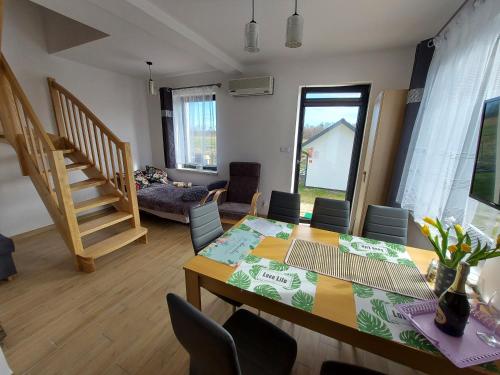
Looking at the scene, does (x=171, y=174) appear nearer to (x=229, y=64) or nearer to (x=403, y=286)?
(x=229, y=64)

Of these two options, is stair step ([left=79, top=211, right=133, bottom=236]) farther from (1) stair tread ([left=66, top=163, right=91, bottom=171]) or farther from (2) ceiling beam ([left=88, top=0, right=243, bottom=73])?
(2) ceiling beam ([left=88, top=0, right=243, bottom=73])

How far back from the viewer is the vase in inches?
37.8

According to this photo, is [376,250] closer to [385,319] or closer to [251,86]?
[385,319]

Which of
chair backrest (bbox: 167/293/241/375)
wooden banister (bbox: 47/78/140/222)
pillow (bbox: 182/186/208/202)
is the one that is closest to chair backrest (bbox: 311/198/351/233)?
chair backrest (bbox: 167/293/241/375)

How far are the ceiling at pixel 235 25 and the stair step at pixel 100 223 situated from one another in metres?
2.06

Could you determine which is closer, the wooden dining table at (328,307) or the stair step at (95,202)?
the wooden dining table at (328,307)

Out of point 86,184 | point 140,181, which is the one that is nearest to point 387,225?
point 86,184

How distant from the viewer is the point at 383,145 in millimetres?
2375

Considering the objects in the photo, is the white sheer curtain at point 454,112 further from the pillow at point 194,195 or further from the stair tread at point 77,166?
the stair tread at point 77,166

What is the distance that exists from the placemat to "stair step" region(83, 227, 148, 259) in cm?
212

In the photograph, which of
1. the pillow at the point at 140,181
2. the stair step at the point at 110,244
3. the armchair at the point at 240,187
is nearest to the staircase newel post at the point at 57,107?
the pillow at the point at 140,181

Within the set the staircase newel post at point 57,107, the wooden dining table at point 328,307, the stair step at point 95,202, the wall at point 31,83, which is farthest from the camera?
the staircase newel post at point 57,107

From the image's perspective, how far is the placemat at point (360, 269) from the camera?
107cm

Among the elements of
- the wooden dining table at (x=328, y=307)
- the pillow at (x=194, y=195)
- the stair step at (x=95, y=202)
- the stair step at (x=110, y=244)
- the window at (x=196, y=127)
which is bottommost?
the stair step at (x=110, y=244)
